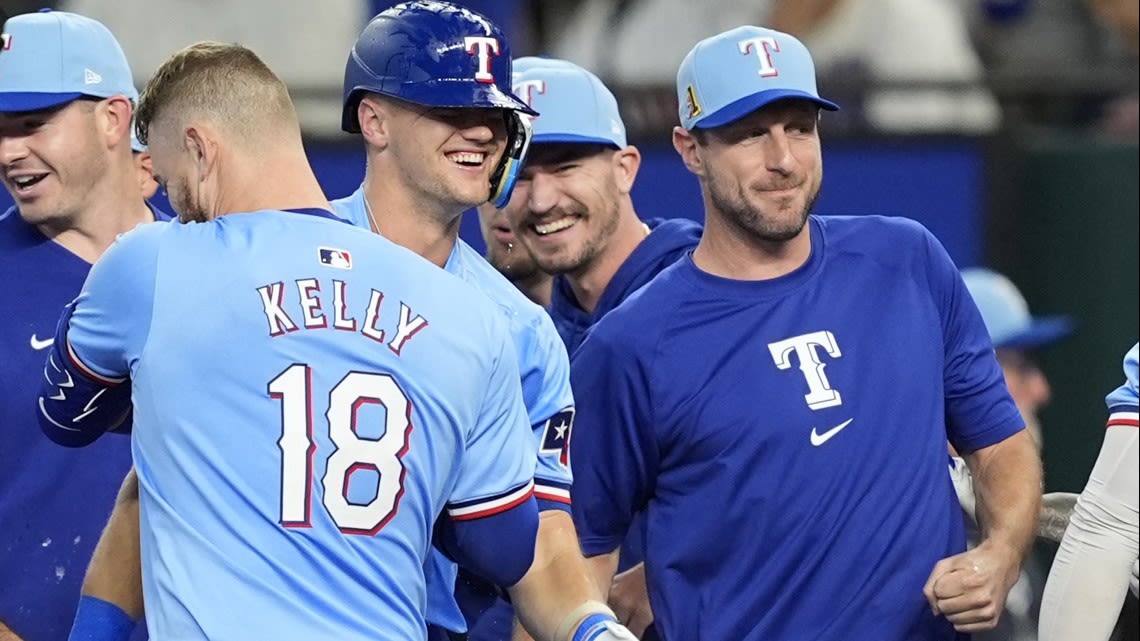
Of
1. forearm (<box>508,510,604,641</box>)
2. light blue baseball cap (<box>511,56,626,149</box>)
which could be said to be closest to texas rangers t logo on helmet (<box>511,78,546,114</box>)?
light blue baseball cap (<box>511,56,626,149</box>)

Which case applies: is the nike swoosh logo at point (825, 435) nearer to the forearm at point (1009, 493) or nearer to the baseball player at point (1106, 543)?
the forearm at point (1009, 493)

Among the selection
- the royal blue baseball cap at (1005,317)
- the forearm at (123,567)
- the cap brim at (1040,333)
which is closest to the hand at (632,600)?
the forearm at (123,567)

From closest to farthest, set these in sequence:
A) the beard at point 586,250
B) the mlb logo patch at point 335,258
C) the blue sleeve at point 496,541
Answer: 1. the mlb logo patch at point 335,258
2. the blue sleeve at point 496,541
3. the beard at point 586,250

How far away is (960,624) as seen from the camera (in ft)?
15.1

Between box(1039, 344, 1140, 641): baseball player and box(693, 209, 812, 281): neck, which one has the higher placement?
box(693, 209, 812, 281): neck

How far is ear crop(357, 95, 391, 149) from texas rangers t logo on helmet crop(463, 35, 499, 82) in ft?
0.85

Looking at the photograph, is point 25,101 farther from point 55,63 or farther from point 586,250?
point 586,250

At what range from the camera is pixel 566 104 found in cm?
563

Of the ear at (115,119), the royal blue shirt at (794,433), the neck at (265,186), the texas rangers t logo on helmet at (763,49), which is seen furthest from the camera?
the ear at (115,119)

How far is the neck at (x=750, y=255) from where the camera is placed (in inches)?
192

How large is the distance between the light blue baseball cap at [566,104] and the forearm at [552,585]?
1535 millimetres

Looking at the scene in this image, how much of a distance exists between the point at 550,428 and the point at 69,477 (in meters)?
1.27

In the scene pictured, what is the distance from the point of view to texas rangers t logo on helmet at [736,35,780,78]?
4898 millimetres

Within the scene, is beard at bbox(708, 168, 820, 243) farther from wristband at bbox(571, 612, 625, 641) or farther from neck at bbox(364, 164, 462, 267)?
wristband at bbox(571, 612, 625, 641)
